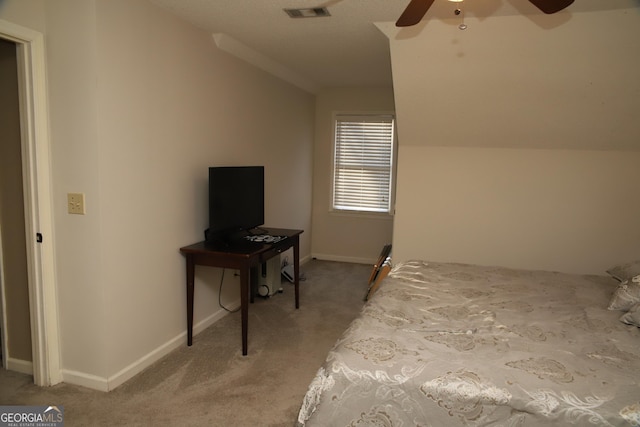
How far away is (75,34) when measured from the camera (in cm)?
226

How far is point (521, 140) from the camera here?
3.48m

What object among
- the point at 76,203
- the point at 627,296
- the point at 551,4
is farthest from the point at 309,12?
the point at 627,296

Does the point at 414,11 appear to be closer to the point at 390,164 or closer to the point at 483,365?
the point at 483,365

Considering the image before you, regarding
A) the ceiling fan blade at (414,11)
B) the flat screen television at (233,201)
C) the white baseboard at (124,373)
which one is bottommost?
the white baseboard at (124,373)

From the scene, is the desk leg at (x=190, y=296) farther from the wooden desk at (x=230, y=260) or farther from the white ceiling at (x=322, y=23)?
the white ceiling at (x=322, y=23)

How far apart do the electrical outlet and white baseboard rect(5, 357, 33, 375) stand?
3.46 ft

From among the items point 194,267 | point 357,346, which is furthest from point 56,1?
point 357,346

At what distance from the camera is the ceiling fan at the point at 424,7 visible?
178cm

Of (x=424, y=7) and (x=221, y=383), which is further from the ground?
(x=424, y=7)

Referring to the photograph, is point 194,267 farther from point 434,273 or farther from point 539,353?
point 539,353

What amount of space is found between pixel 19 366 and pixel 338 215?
3.97 m

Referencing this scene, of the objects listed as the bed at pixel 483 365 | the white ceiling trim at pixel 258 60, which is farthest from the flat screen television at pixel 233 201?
the bed at pixel 483 365

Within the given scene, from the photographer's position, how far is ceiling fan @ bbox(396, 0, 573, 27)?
1.78 m

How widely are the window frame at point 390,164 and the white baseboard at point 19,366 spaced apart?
392cm
